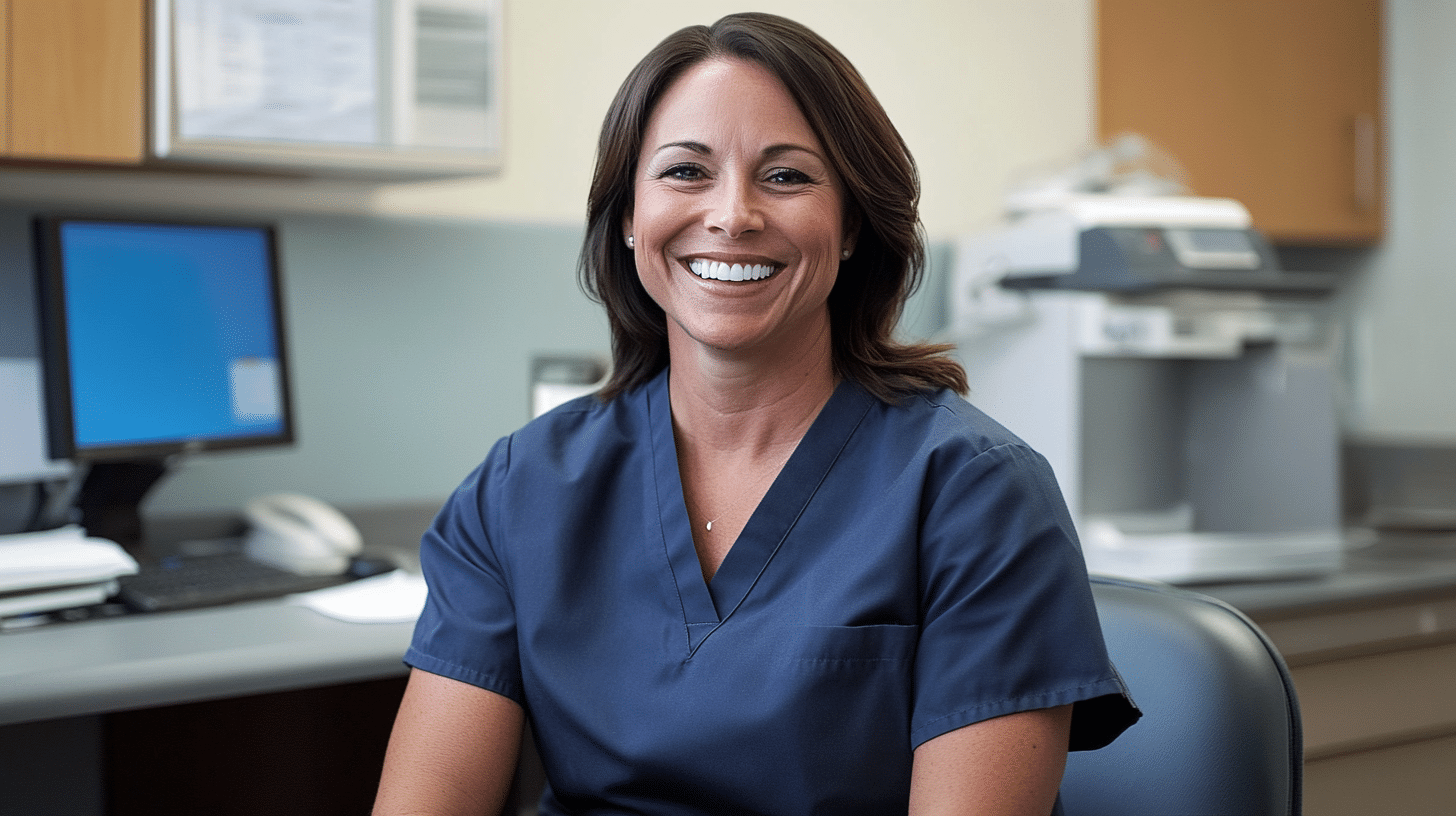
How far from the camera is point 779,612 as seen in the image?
1.03 meters

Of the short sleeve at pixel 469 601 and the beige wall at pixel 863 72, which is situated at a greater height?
the beige wall at pixel 863 72

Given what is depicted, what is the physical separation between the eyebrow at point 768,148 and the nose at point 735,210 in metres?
0.03

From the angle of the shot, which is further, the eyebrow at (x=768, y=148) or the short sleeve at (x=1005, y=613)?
the eyebrow at (x=768, y=148)

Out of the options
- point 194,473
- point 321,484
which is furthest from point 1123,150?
point 194,473

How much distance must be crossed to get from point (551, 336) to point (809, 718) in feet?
4.43

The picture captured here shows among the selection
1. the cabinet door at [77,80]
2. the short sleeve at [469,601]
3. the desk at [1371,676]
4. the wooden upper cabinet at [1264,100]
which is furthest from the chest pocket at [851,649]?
the wooden upper cabinet at [1264,100]

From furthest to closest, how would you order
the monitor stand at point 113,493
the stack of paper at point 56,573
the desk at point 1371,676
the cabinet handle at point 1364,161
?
the cabinet handle at point 1364,161 → the desk at point 1371,676 → the monitor stand at point 113,493 → the stack of paper at point 56,573

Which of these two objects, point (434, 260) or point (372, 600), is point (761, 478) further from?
point (434, 260)

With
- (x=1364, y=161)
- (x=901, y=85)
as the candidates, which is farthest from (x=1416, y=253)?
(x=901, y=85)

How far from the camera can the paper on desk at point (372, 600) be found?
58.8 inches

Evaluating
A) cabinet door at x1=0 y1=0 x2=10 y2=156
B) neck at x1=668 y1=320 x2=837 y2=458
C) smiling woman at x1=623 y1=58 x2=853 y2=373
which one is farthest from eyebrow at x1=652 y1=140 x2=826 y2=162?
cabinet door at x1=0 y1=0 x2=10 y2=156

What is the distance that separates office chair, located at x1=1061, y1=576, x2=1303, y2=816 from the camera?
0.98 metres

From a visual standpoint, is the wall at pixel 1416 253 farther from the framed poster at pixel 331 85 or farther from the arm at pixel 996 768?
the arm at pixel 996 768

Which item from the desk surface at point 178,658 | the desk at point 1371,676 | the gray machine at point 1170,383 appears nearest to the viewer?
the desk surface at point 178,658
